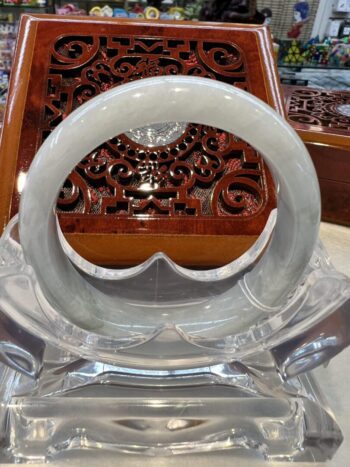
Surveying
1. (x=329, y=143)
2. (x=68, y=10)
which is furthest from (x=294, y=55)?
(x=329, y=143)

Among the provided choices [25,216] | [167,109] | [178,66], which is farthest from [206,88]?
[178,66]

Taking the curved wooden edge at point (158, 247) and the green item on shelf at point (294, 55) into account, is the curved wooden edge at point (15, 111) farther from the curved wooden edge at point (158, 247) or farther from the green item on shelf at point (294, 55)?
the green item on shelf at point (294, 55)

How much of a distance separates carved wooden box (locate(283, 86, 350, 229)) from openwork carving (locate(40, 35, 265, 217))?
0.61ft

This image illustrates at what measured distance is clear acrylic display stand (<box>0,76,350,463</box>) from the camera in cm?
45

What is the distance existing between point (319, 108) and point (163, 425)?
2.68 ft

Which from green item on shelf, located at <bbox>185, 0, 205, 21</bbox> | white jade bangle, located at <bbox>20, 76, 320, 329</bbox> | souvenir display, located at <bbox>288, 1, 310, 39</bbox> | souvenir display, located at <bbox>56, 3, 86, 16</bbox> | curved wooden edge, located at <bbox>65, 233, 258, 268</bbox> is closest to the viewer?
white jade bangle, located at <bbox>20, 76, 320, 329</bbox>

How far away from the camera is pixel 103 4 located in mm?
1797

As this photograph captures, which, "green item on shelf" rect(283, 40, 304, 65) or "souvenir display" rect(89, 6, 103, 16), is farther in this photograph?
"green item on shelf" rect(283, 40, 304, 65)

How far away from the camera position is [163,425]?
51 cm

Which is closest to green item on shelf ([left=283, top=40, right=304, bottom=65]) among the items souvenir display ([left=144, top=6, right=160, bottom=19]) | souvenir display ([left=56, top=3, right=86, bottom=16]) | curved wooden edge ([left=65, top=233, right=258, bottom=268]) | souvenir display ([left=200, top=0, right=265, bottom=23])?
souvenir display ([left=200, top=0, right=265, bottom=23])

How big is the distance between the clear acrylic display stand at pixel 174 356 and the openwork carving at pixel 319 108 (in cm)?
49

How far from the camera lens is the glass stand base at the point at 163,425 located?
0.50 metres

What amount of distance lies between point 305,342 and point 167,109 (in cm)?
28

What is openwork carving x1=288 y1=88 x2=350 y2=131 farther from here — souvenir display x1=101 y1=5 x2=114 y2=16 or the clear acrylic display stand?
souvenir display x1=101 y1=5 x2=114 y2=16
